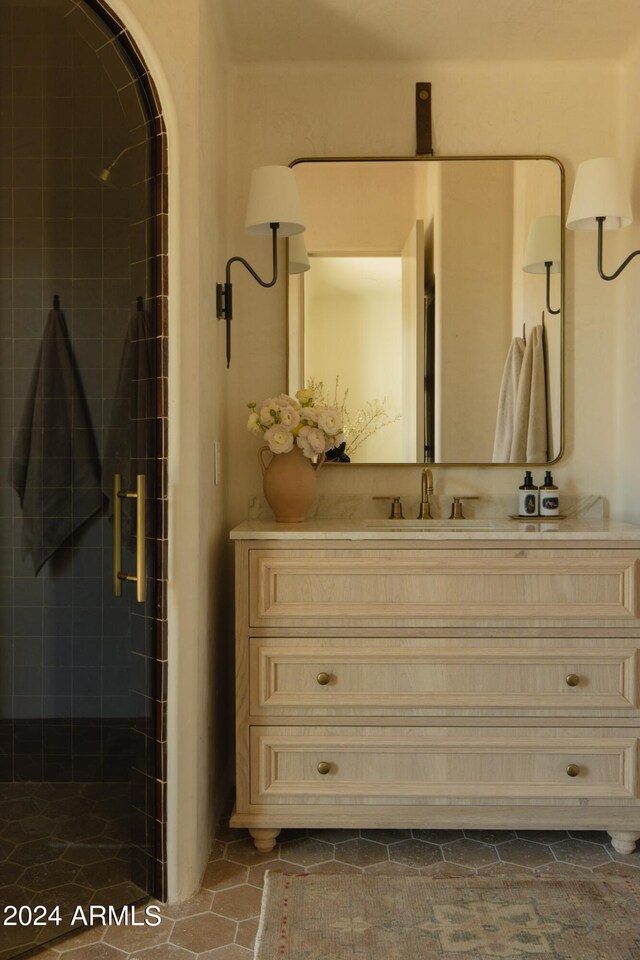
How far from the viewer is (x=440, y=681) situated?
225cm

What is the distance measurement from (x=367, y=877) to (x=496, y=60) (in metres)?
2.64

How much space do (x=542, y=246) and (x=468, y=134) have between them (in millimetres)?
471

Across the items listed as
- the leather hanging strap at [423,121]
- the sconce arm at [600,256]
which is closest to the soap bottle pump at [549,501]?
the sconce arm at [600,256]

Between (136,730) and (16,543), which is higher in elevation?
(16,543)

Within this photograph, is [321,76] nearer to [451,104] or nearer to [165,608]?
[451,104]

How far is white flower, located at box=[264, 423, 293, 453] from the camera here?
8.00 feet

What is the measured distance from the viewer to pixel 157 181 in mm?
2035

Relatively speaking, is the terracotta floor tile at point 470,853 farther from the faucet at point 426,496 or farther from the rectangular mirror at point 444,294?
the rectangular mirror at point 444,294

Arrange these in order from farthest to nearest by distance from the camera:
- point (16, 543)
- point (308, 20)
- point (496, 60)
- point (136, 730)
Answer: point (496, 60)
point (308, 20)
point (136, 730)
point (16, 543)

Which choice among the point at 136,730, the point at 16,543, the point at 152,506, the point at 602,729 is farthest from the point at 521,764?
the point at 16,543

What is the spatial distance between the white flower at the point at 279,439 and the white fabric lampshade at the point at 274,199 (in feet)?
2.09

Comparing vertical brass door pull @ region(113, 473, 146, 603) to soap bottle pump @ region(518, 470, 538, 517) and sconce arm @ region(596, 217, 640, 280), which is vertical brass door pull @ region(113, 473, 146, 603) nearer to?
soap bottle pump @ region(518, 470, 538, 517)

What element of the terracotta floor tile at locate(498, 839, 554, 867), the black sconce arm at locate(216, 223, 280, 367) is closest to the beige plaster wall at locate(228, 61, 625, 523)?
the black sconce arm at locate(216, 223, 280, 367)

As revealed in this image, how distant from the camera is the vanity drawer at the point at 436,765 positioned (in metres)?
2.24
